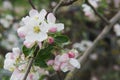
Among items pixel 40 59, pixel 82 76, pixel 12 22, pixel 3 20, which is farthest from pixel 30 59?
pixel 82 76

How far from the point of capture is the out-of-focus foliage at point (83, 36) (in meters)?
3.57

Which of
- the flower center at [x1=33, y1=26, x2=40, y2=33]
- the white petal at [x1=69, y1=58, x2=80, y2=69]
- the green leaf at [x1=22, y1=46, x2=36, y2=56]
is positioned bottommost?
the white petal at [x1=69, y1=58, x2=80, y2=69]

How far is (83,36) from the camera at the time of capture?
4.27m

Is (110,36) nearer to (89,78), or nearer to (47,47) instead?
(89,78)

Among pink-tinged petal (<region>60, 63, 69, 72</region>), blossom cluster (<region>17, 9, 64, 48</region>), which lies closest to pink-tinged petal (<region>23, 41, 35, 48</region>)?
blossom cluster (<region>17, 9, 64, 48</region>)

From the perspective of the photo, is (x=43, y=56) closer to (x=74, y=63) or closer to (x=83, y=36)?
(x=74, y=63)

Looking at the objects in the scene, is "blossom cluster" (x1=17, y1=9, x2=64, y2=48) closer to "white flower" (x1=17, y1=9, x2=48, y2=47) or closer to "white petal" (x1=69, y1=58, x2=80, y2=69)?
"white flower" (x1=17, y1=9, x2=48, y2=47)

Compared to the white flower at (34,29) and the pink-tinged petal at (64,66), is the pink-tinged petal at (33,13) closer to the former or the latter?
the white flower at (34,29)

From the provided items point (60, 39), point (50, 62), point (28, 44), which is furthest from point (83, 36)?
point (28, 44)

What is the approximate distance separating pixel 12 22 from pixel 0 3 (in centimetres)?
101

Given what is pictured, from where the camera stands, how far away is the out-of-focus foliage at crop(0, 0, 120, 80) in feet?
11.7

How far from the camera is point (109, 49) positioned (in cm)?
480

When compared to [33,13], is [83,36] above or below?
above

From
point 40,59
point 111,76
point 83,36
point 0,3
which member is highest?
point 0,3
